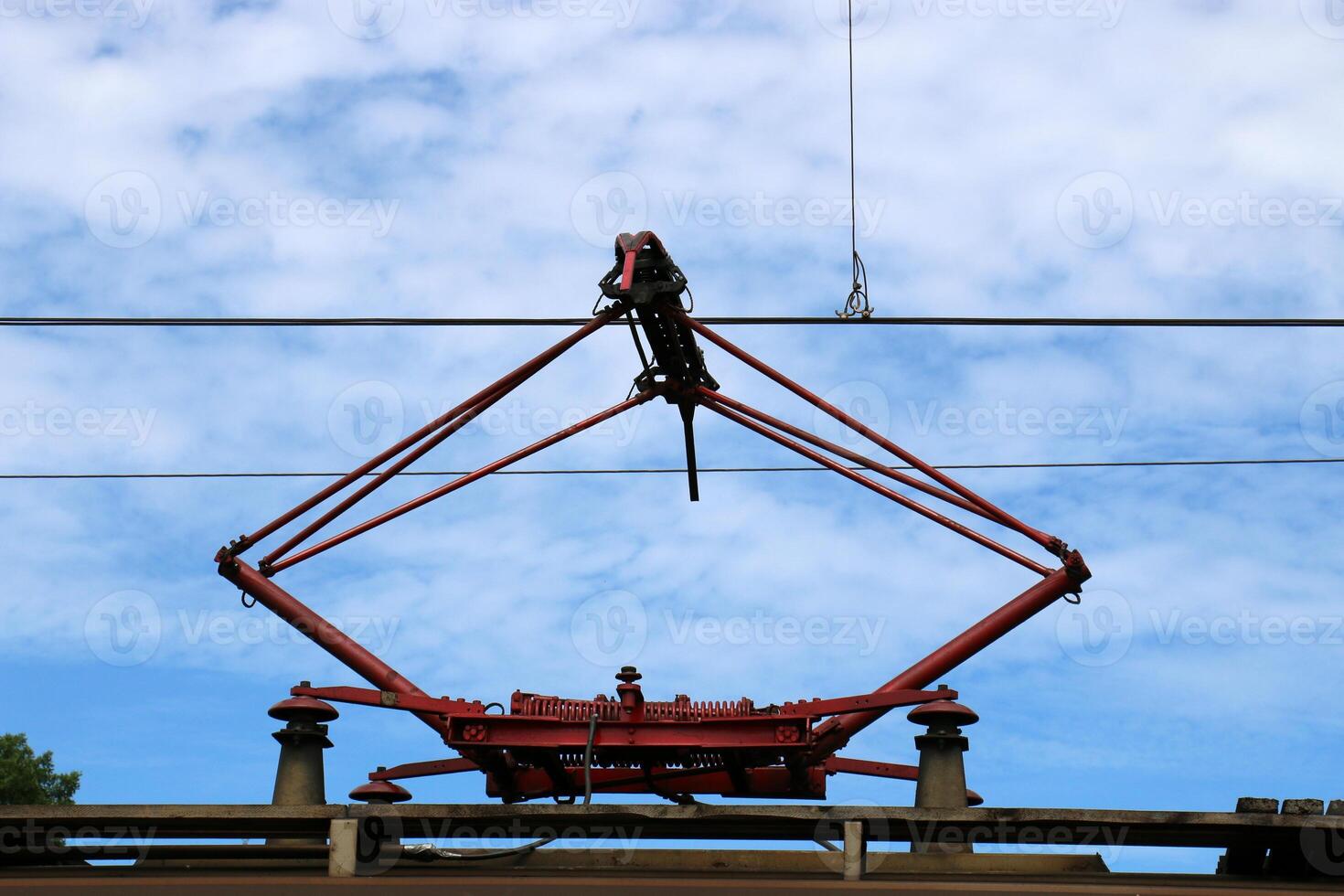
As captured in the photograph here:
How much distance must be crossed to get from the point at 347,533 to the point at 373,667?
4.00 feet

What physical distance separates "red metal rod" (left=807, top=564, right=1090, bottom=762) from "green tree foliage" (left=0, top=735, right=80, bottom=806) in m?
31.8

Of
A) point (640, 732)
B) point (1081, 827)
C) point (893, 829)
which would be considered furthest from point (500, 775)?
point (1081, 827)

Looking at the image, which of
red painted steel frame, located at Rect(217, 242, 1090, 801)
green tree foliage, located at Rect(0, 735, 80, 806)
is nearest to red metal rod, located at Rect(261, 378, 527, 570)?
red painted steel frame, located at Rect(217, 242, 1090, 801)

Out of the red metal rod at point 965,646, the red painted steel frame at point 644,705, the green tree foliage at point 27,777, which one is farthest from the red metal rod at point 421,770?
the green tree foliage at point 27,777

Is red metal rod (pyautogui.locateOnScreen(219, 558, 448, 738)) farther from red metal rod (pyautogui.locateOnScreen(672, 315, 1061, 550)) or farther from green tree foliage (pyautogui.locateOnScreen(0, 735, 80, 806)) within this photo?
green tree foliage (pyautogui.locateOnScreen(0, 735, 80, 806))

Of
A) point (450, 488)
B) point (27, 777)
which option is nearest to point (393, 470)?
point (450, 488)

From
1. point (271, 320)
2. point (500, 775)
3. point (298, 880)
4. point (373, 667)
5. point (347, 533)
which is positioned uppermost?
point (271, 320)

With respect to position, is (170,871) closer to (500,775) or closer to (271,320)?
(500,775)

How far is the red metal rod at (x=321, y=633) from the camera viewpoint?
10.5 metres

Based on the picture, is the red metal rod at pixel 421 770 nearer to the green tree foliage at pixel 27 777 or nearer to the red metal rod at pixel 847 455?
the red metal rod at pixel 847 455

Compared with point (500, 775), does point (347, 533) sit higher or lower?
higher

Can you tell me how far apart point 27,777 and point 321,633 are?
30.7 m

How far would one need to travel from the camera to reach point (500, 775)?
1055 cm

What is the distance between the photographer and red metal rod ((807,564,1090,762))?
10.1m
